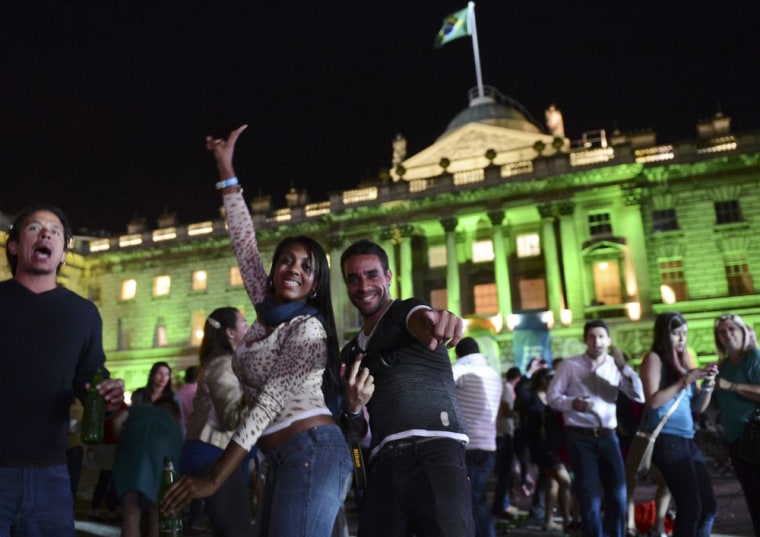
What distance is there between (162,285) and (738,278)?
106 feet

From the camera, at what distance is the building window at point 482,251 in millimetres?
32031

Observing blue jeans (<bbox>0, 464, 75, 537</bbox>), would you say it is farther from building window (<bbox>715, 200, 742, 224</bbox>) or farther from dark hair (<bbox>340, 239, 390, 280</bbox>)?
building window (<bbox>715, 200, 742, 224</bbox>)

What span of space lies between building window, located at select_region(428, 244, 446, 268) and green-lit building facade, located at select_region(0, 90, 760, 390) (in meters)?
0.06

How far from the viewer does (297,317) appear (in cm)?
298

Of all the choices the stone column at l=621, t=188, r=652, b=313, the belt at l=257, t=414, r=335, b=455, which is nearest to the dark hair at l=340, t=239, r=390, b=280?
the belt at l=257, t=414, r=335, b=455

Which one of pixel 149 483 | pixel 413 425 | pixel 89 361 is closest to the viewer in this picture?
pixel 413 425

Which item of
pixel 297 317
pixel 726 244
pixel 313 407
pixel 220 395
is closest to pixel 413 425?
pixel 313 407

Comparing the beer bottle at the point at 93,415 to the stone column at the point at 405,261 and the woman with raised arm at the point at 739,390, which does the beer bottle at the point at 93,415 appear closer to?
the woman with raised arm at the point at 739,390

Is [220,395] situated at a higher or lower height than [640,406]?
higher

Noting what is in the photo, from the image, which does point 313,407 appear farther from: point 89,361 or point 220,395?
point 220,395

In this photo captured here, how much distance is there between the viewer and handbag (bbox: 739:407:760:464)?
4914mm

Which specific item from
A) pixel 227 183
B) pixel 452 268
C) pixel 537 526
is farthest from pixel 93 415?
pixel 452 268

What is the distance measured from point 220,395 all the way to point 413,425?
2068 mm

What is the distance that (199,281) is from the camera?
3766 centimetres
